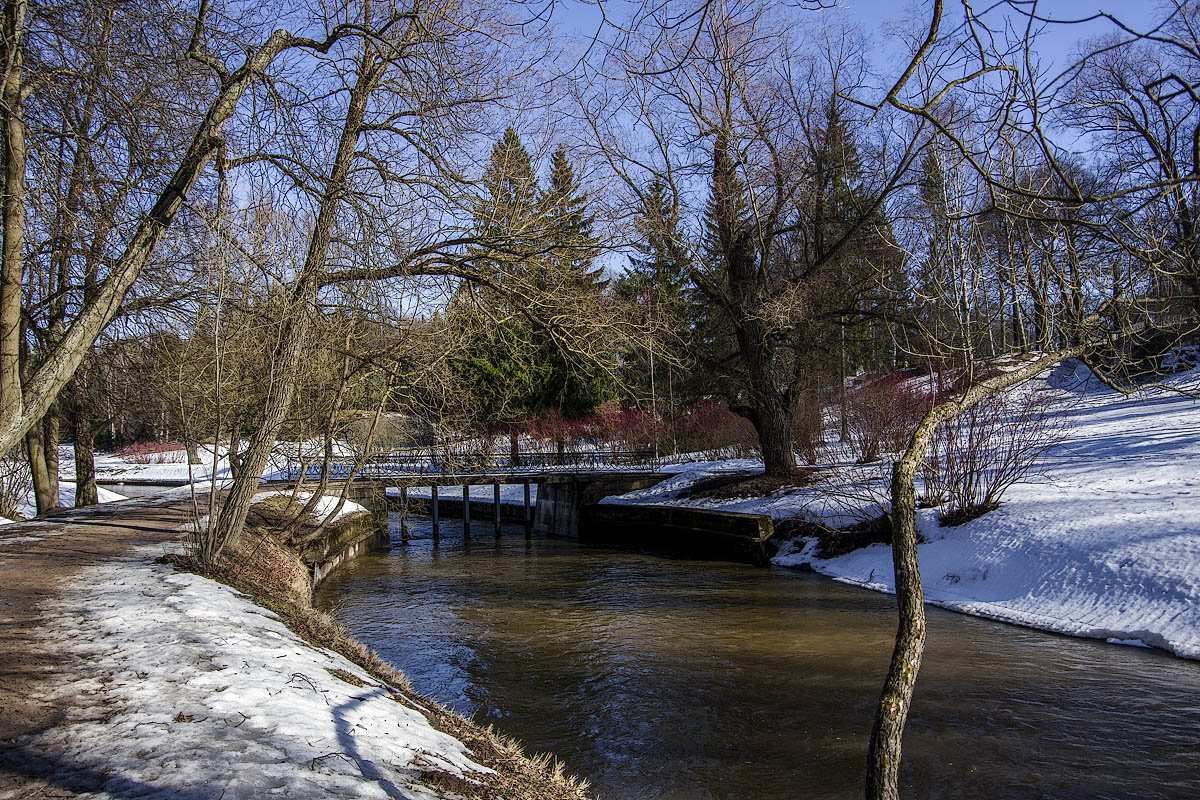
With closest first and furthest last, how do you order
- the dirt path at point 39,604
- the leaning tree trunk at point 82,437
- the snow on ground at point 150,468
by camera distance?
the dirt path at point 39,604 < the leaning tree trunk at point 82,437 < the snow on ground at point 150,468

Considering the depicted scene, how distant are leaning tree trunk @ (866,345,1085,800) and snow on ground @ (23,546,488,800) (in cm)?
230

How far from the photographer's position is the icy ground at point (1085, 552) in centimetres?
1066

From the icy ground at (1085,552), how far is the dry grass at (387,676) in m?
7.52

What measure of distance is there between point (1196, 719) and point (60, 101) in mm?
11608

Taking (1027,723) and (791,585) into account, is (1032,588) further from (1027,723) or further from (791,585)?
(1027,723)

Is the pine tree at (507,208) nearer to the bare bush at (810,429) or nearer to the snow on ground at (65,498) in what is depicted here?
the snow on ground at (65,498)

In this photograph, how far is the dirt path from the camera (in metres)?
3.85

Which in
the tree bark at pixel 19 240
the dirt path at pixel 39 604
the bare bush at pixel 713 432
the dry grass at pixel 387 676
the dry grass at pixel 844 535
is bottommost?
the dry grass at pixel 844 535

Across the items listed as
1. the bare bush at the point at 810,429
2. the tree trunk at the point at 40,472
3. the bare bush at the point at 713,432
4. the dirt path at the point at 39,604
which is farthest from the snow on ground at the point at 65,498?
the bare bush at the point at 810,429

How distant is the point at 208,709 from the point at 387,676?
252 cm

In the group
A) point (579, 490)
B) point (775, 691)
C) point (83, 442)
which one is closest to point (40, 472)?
point (83, 442)

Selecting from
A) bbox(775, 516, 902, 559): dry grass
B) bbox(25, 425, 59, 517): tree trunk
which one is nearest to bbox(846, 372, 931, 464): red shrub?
bbox(775, 516, 902, 559): dry grass

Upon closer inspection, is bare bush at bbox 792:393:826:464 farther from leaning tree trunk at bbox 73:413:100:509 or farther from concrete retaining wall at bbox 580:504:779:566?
leaning tree trunk at bbox 73:413:100:509

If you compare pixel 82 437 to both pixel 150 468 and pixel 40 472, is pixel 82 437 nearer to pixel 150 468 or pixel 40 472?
pixel 40 472
